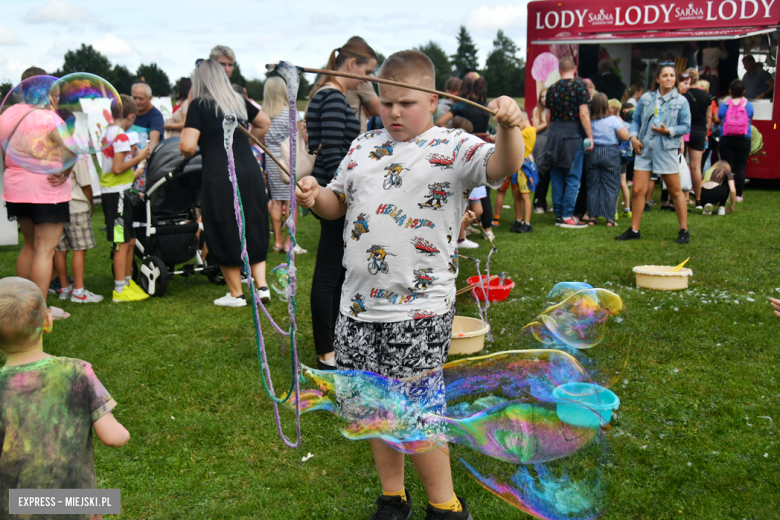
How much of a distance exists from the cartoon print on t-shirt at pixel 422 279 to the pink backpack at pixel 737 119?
9.57 metres

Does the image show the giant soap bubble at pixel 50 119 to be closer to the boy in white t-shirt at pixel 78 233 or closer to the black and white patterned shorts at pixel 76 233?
the boy in white t-shirt at pixel 78 233

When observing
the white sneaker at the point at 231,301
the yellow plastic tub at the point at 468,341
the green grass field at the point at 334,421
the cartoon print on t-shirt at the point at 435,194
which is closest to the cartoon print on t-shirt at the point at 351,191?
the cartoon print on t-shirt at the point at 435,194

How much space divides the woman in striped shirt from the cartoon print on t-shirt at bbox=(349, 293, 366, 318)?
3.67 feet

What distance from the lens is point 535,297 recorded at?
5.34 meters

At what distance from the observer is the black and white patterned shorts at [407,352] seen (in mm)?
2203

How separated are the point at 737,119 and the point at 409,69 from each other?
31.3 ft

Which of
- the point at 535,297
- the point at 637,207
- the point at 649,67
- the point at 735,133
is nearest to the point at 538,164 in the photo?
the point at 637,207

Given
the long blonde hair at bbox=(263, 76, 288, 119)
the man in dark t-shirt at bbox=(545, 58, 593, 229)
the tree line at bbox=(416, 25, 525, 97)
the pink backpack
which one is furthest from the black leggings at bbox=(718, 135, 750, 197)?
the tree line at bbox=(416, 25, 525, 97)

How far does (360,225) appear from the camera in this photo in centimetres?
225

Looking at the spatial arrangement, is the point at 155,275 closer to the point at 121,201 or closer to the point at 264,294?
the point at 121,201

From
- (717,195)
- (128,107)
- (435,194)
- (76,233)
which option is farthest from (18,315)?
(717,195)

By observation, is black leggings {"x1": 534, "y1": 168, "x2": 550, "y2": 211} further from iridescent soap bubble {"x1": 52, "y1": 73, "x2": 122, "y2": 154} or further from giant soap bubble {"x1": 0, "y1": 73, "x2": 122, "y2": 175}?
giant soap bubble {"x1": 0, "y1": 73, "x2": 122, "y2": 175}

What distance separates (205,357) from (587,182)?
6.53 m

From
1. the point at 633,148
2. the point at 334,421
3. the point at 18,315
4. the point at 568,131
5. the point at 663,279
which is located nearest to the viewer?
the point at 18,315
